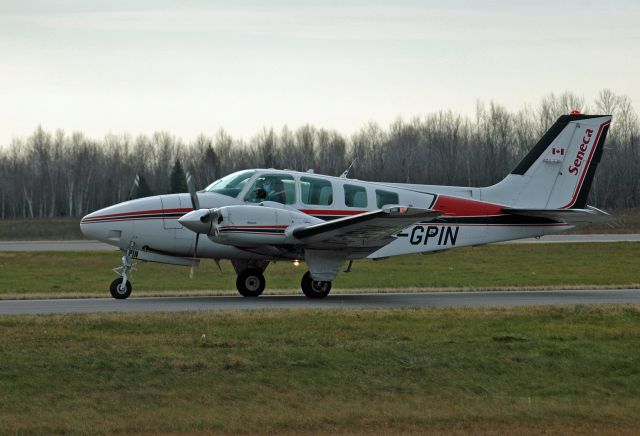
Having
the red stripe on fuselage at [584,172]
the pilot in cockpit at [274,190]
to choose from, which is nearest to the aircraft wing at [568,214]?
the red stripe on fuselage at [584,172]

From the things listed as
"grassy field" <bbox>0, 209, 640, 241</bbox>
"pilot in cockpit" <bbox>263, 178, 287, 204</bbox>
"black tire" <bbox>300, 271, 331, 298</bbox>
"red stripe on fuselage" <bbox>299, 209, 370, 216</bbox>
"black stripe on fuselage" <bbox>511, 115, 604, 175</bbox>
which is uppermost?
"black stripe on fuselage" <bbox>511, 115, 604, 175</bbox>

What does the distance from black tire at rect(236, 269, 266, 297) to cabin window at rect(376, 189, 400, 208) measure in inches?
134

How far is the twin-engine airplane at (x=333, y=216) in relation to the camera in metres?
22.8

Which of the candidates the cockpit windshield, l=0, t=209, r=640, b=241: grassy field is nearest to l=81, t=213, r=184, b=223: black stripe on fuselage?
the cockpit windshield

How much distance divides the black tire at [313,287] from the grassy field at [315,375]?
5.25 m

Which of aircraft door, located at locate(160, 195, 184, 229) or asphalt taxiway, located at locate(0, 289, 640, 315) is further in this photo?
aircraft door, located at locate(160, 195, 184, 229)

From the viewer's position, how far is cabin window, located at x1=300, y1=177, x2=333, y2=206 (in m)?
24.2

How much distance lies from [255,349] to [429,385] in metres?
2.95

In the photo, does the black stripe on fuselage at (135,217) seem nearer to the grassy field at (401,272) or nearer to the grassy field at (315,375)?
the grassy field at (315,375)

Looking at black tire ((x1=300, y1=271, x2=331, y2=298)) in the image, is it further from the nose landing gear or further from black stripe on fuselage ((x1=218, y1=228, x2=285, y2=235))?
the nose landing gear

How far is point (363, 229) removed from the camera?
2255cm

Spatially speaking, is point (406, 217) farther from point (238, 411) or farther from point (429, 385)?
point (238, 411)

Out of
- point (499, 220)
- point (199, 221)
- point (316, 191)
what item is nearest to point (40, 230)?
point (316, 191)

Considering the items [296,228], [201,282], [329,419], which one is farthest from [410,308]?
[201,282]
